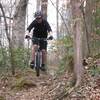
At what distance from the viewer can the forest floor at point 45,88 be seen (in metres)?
7.69

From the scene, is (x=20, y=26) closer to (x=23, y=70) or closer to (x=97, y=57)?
(x=23, y=70)

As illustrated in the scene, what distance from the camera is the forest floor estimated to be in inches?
303

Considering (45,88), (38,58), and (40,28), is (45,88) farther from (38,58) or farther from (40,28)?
(40,28)

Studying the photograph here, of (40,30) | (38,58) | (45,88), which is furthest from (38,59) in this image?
(45,88)

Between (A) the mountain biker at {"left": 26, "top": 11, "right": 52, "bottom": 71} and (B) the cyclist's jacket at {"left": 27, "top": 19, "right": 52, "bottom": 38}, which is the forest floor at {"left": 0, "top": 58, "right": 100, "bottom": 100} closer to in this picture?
(A) the mountain biker at {"left": 26, "top": 11, "right": 52, "bottom": 71}

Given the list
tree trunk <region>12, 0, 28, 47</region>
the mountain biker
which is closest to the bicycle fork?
the mountain biker

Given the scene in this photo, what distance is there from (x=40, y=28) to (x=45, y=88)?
8.95 ft

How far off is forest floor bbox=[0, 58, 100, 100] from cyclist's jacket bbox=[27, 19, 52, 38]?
1447mm

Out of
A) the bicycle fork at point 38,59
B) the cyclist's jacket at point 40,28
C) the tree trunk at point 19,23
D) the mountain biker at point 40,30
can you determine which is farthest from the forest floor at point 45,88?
the tree trunk at point 19,23

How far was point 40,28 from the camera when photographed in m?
11.4

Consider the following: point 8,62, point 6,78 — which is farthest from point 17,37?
point 6,78

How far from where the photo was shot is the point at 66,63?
10297 millimetres

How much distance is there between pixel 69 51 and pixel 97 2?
7.14ft

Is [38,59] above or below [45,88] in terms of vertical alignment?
above
